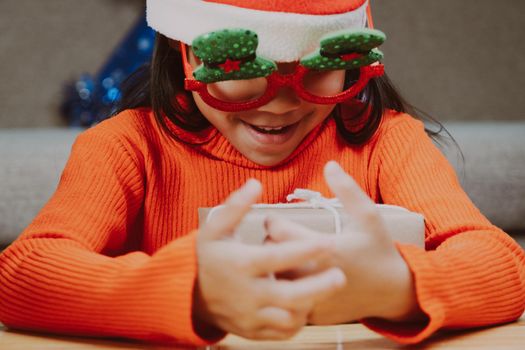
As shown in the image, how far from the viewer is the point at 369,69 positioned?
2.73ft

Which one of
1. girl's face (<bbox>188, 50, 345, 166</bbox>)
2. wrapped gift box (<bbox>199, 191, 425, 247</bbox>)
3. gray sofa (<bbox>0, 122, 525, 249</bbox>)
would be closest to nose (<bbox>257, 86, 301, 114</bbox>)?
girl's face (<bbox>188, 50, 345, 166</bbox>)

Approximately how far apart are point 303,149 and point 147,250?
0.84ft

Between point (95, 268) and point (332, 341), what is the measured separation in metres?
0.23

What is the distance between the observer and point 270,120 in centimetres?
84

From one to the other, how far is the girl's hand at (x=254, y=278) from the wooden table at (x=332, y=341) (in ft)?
0.24

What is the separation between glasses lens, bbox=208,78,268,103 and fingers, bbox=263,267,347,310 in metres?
0.30

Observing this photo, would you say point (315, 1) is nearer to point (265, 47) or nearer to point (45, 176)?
point (265, 47)

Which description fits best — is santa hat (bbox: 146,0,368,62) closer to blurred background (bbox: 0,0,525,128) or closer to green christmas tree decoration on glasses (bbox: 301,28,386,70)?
green christmas tree decoration on glasses (bbox: 301,28,386,70)

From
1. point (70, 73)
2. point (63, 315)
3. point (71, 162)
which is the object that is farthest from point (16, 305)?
point (70, 73)

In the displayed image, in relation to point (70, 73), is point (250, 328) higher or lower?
higher

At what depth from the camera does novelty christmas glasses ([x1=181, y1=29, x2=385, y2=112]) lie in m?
0.71

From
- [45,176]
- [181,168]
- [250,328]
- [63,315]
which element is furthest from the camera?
[45,176]

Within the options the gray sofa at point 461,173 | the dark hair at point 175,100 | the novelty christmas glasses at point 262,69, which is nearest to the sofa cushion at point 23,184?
the gray sofa at point 461,173

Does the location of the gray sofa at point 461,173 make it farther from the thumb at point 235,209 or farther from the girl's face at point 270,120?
the thumb at point 235,209
